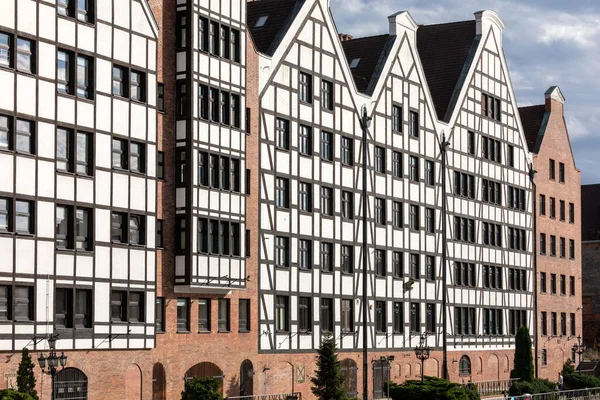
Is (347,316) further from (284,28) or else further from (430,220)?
(284,28)

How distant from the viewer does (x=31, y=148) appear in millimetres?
43969

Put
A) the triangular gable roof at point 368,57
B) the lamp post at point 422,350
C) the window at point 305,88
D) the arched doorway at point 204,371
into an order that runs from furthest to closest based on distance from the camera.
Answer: the triangular gable roof at point 368,57
the lamp post at point 422,350
the window at point 305,88
the arched doorway at point 204,371

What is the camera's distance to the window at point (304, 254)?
61156 mm

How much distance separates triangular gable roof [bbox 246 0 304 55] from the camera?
200 feet

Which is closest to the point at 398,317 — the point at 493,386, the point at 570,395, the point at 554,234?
the point at 493,386

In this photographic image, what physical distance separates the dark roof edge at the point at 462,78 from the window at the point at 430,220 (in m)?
6.89

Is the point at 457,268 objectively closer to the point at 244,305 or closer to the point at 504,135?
the point at 504,135

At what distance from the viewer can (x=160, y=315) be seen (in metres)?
51.1

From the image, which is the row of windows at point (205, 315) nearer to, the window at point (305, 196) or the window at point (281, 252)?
the window at point (281, 252)

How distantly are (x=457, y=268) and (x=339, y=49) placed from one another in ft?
65.2

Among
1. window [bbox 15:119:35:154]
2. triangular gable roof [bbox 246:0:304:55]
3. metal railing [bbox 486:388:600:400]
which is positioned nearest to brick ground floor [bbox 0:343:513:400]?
window [bbox 15:119:35:154]

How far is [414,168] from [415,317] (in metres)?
9.03

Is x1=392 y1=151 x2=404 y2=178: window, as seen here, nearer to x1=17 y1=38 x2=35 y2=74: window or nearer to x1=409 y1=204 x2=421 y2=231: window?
x1=409 y1=204 x2=421 y2=231: window

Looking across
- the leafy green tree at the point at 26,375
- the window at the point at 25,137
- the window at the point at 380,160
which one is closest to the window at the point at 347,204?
the window at the point at 380,160
